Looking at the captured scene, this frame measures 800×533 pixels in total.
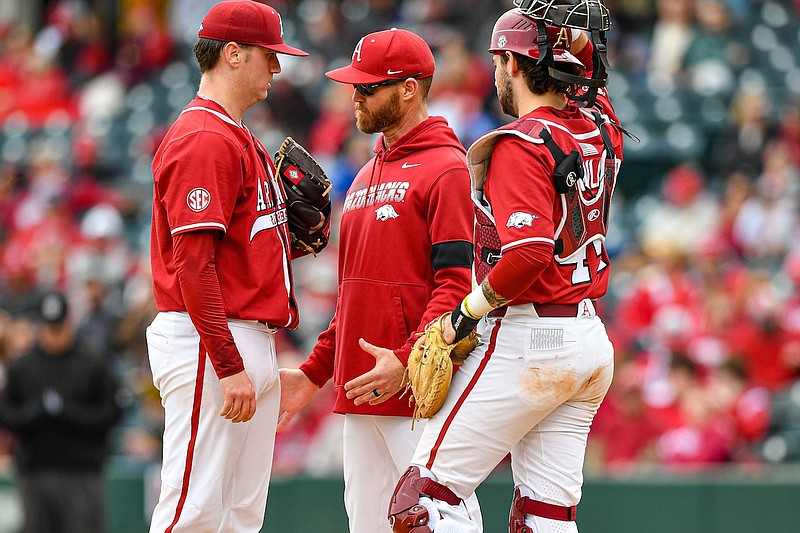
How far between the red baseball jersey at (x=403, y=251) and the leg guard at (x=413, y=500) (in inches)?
23.6

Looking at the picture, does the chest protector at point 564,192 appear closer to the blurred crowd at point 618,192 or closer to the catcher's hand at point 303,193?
the catcher's hand at point 303,193

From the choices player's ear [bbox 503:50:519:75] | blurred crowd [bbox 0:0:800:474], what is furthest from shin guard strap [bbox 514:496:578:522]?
blurred crowd [bbox 0:0:800:474]

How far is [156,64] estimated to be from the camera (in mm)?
17453

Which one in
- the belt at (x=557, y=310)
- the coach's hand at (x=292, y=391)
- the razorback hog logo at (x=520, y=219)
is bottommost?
the coach's hand at (x=292, y=391)

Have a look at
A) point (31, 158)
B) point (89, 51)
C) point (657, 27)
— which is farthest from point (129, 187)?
point (657, 27)

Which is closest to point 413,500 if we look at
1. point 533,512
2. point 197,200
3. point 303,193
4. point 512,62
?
point 533,512

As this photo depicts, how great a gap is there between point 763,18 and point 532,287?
383 inches

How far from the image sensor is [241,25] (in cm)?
502

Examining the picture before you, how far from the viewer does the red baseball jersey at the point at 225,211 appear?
4785 mm

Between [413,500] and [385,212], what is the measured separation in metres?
1.20

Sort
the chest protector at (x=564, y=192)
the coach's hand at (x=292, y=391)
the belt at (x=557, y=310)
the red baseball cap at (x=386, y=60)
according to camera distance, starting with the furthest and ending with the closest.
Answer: the coach's hand at (x=292, y=391) < the red baseball cap at (x=386, y=60) < the belt at (x=557, y=310) < the chest protector at (x=564, y=192)

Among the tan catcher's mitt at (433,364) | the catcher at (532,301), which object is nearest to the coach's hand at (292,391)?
the tan catcher's mitt at (433,364)

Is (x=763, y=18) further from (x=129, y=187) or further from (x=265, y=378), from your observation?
(x=265, y=378)

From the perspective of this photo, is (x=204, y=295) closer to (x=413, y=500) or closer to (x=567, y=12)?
(x=413, y=500)
